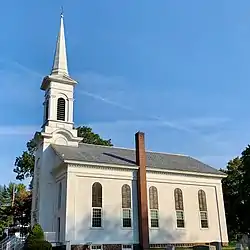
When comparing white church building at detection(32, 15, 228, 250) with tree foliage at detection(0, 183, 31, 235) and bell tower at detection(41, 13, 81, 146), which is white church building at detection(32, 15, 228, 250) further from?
tree foliage at detection(0, 183, 31, 235)

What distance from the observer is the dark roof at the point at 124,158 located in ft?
110

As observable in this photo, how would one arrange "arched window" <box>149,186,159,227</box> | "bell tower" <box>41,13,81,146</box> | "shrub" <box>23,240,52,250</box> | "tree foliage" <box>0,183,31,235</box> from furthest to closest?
"tree foliage" <box>0,183,31,235</box> < "bell tower" <box>41,13,81,146</box> < "arched window" <box>149,186,159,227</box> < "shrub" <box>23,240,52,250</box>

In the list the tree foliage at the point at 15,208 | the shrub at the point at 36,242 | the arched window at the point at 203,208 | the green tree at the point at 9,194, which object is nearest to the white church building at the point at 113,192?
the arched window at the point at 203,208

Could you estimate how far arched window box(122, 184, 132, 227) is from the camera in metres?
32.6

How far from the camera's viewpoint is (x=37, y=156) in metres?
37.8

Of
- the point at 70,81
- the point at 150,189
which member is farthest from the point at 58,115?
the point at 150,189

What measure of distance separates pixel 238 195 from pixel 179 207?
14999mm

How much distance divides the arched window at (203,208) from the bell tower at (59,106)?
559 inches

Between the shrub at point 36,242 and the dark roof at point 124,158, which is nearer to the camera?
the shrub at point 36,242

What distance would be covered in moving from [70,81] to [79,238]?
689 inches

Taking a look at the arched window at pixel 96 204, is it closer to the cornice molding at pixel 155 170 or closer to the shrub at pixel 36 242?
the cornice molding at pixel 155 170

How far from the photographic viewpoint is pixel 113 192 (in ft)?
108

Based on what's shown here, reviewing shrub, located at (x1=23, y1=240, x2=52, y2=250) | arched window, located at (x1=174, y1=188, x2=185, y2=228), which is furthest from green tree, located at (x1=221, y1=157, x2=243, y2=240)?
shrub, located at (x1=23, y1=240, x2=52, y2=250)

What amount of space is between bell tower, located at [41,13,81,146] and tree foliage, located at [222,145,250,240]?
22.6 metres
